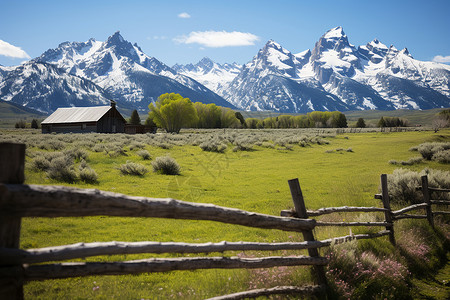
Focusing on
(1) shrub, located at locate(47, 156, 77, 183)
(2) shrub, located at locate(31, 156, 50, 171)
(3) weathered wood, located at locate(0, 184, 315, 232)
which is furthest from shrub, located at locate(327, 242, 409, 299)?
(2) shrub, located at locate(31, 156, 50, 171)

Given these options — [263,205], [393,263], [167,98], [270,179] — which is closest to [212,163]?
[270,179]

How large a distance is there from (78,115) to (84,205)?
54684mm

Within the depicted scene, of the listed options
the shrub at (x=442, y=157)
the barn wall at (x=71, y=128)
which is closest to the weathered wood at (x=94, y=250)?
the shrub at (x=442, y=157)

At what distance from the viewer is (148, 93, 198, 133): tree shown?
5725 cm

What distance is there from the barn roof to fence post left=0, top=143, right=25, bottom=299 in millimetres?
49616

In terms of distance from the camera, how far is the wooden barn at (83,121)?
47594mm

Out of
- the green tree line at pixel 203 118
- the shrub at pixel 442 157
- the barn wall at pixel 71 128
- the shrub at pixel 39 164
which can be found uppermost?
the green tree line at pixel 203 118

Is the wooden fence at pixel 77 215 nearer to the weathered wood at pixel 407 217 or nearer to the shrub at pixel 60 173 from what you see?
the weathered wood at pixel 407 217

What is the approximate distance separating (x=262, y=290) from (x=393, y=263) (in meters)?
3.56

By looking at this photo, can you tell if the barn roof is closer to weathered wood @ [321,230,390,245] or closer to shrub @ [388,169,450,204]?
shrub @ [388,169,450,204]

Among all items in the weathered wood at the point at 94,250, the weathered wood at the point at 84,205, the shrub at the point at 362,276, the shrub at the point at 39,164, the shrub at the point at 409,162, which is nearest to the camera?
the weathered wood at the point at 84,205

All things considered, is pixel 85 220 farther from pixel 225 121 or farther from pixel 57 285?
pixel 225 121

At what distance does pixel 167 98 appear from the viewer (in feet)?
201

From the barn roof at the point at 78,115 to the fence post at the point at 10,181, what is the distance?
49616 millimetres
